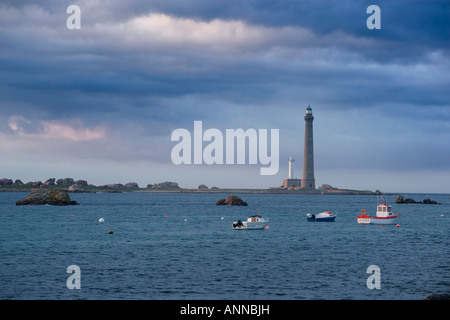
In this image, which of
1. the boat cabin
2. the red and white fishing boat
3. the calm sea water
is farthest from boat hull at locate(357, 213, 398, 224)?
the calm sea water

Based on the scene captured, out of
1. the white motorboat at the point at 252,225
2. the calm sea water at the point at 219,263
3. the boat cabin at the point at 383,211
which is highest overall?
the boat cabin at the point at 383,211

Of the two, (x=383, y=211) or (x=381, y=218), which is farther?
(x=383, y=211)

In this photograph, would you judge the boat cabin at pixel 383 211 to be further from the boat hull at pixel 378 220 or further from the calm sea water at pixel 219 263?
the calm sea water at pixel 219 263

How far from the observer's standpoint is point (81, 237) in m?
80.5

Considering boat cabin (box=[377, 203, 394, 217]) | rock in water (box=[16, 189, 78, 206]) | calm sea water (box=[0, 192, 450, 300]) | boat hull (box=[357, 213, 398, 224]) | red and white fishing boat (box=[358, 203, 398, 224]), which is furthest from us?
rock in water (box=[16, 189, 78, 206])

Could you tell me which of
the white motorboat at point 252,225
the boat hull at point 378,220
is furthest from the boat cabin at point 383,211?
the white motorboat at point 252,225

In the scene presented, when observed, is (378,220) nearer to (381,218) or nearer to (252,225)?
(381,218)

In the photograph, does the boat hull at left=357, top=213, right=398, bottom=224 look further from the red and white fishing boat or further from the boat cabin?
the boat cabin

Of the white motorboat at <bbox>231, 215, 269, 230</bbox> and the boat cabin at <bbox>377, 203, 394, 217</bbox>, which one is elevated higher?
the boat cabin at <bbox>377, 203, 394, 217</bbox>

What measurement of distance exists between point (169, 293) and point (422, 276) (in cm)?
2242

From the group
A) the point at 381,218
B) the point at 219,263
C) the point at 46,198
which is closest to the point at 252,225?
the point at 381,218

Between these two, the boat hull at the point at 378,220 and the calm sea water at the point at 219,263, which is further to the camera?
the boat hull at the point at 378,220

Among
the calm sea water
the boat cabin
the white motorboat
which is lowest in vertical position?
the calm sea water
